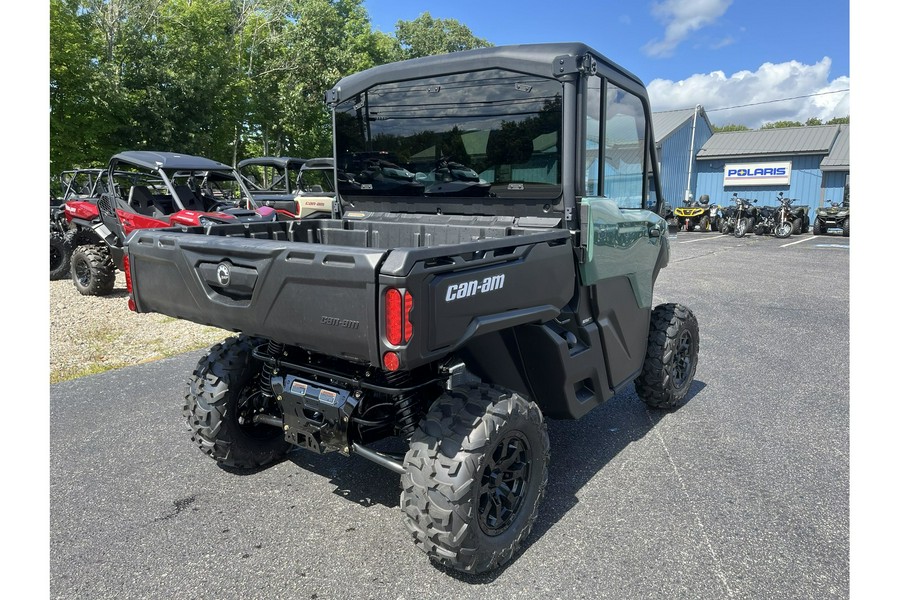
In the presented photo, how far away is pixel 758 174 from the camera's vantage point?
29266 mm

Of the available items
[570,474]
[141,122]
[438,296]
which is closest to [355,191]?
[438,296]

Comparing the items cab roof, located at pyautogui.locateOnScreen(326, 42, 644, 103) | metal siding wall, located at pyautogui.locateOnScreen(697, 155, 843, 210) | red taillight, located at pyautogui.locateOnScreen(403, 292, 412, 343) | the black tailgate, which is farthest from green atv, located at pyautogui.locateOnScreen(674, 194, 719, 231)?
red taillight, located at pyautogui.locateOnScreen(403, 292, 412, 343)

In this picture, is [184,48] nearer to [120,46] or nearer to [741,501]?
[120,46]

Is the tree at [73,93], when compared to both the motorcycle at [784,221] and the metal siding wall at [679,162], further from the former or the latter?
the metal siding wall at [679,162]

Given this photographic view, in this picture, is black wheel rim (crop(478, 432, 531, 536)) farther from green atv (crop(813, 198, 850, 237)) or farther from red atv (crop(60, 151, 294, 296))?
green atv (crop(813, 198, 850, 237))

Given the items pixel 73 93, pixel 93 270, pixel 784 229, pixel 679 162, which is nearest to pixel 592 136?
pixel 93 270

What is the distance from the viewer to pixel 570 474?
3627mm

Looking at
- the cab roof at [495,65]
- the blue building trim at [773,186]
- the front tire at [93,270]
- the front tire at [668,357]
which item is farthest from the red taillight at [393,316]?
the blue building trim at [773,186]

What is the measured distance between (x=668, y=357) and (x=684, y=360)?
0.49 meters

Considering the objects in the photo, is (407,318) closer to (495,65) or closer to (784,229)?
(495,65)

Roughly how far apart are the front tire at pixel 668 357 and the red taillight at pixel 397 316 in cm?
267

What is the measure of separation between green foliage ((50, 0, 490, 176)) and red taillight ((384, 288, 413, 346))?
8194mm

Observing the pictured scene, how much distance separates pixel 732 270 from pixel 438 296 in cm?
1237

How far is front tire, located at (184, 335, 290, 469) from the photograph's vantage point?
3.37 m
